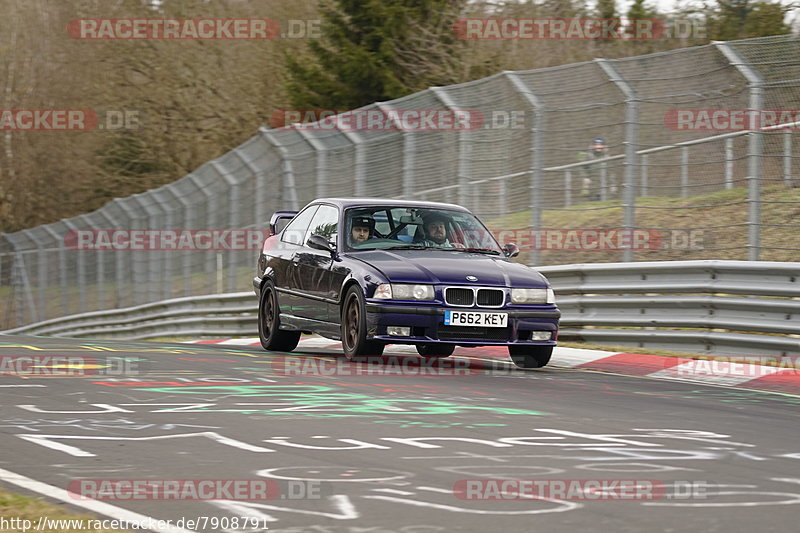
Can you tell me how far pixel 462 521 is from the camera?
5.00m

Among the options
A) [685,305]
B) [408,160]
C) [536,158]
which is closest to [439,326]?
[685,305]

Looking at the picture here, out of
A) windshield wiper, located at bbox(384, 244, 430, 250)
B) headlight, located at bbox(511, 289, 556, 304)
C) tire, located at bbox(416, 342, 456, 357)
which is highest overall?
windshield wiper, located at bbox(384, 244, 430, 250)

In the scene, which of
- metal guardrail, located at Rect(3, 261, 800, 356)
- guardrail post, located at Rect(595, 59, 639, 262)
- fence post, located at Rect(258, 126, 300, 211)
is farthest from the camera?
fence post, located at Rect(258, 126, 300, 211)

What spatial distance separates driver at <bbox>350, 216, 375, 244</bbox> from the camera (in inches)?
504

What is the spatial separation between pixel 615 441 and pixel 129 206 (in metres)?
21.5

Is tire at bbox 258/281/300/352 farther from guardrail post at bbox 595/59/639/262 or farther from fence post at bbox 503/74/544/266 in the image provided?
guardrail post at bbox 595/59/639/262

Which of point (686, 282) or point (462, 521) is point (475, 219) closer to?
point (686, 282)

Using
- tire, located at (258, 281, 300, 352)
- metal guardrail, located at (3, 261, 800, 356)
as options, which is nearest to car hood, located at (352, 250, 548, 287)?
metal guardrail, located at (3, 261, 800, 356)

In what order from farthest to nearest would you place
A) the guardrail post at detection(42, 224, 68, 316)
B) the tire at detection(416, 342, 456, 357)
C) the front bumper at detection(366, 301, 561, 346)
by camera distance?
the guardrail post at detection(42, 224, 68, 316) < the tire at detection(416, 342, 456, 357) < the front bumper at detection(366, 301, 561, 346)

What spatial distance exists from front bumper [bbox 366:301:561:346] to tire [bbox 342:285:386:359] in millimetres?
109

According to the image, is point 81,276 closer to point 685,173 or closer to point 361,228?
point 361,228

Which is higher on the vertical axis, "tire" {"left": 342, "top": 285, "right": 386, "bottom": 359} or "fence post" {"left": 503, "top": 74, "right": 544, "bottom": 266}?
"fence post" {"left": 503, "top": 74, "right": 544, "bottom": 266}

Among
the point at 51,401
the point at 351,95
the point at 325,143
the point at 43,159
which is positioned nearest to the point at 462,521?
the point at 51,401

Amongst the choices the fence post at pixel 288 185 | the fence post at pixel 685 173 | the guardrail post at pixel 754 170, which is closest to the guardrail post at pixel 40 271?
the fence post at pixel 288 185
